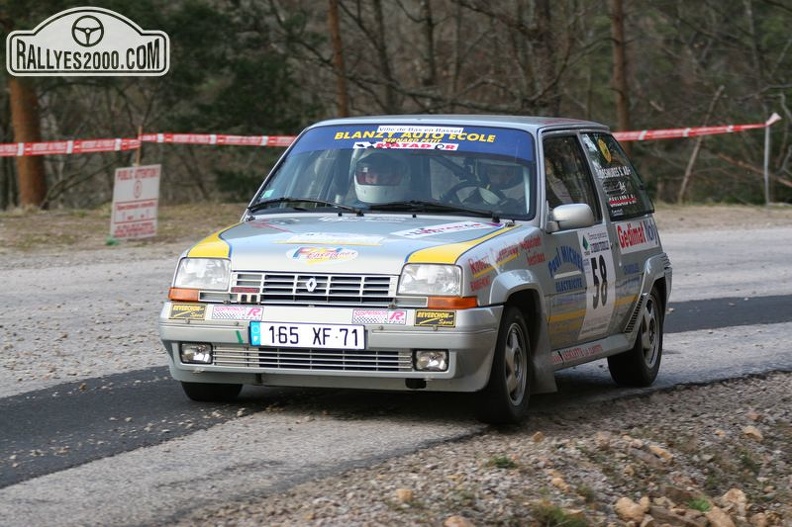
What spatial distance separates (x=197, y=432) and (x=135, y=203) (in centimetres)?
1364

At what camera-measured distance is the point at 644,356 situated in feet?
30.0

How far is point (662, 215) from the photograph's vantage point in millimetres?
25734

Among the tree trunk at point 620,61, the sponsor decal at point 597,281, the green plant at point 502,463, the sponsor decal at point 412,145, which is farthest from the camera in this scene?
the tree trunk at point 620,61

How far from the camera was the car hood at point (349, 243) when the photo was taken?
6.82m

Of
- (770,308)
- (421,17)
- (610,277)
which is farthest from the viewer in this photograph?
(421,17)

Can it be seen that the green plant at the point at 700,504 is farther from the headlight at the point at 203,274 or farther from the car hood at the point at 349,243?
the headlight at the point at 203,274

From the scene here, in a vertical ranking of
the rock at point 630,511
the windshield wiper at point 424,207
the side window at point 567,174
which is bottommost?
the rock at point 630,511

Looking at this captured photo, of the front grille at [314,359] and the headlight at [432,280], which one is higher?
the headlight at [432,280]

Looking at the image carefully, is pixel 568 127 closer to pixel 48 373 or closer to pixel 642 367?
pixel 642 367

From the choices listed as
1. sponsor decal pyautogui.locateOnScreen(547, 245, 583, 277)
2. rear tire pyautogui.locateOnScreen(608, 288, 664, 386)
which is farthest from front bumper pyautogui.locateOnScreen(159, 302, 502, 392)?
rear tire pyautogui.locateOnScreen(608, 288, 664, 386)

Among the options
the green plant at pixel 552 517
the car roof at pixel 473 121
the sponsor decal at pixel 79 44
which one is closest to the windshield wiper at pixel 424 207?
the car roof at pixel 473 121

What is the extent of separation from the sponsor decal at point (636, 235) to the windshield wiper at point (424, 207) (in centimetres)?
142

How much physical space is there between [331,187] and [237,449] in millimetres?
2183

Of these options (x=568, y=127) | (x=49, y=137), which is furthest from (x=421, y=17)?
(x=568, y=127)
